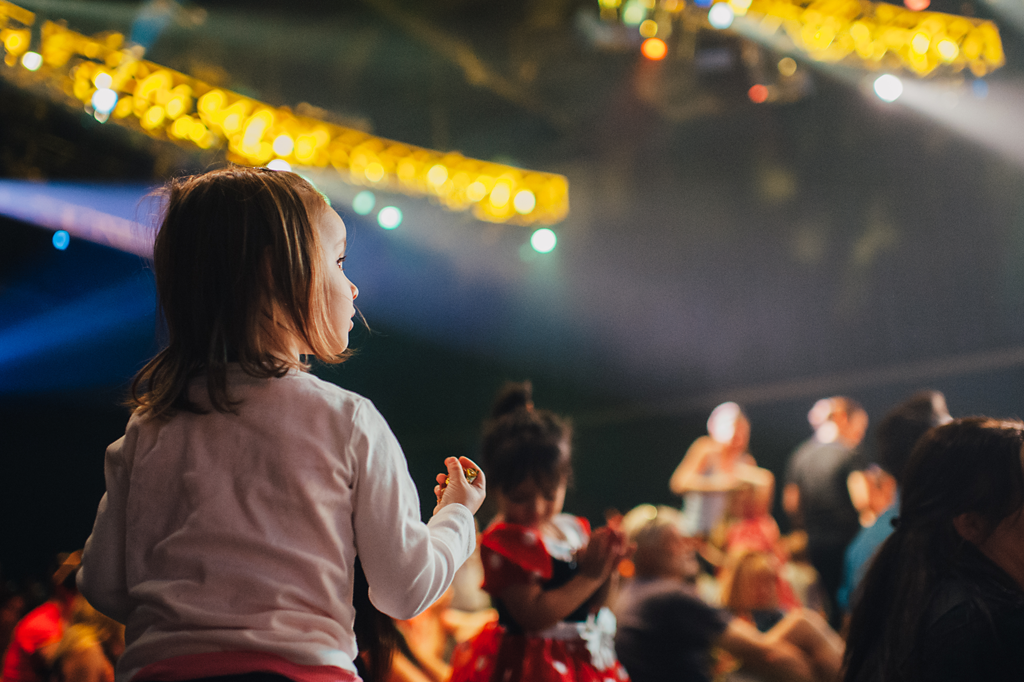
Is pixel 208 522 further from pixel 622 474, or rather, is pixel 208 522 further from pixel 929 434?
pixel 622 474

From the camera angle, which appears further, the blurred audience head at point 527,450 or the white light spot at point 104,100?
the white light spot at point 104,100

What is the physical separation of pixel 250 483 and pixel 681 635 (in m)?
1.38

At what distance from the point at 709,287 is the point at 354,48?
12.4ft

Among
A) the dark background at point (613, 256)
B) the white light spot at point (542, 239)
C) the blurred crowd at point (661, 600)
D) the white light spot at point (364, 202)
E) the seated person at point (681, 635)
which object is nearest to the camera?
the blurred crowd at point (661, 600)

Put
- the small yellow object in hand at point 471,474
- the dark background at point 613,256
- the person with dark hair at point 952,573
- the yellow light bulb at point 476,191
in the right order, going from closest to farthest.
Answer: the small yellow object in hand at point 471,474 → the person with dark hair at point 952,573 → the dark background at point 613,256 → the yellow light bulb at point 476,191

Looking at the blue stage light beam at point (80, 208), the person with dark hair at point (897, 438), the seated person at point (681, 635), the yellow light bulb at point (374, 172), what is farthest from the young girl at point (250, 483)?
the yellow light bulb at point (374, 172)

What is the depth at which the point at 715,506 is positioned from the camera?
14.2ft

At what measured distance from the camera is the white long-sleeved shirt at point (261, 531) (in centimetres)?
74

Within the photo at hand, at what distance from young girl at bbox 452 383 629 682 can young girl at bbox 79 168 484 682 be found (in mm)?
657

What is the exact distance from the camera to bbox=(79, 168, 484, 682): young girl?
740 millimetres

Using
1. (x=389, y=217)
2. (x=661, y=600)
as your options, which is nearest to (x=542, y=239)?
(x=389, y=217)

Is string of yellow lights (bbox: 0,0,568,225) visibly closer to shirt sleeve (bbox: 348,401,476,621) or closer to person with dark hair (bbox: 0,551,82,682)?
person with dark hair (bbox: 0,551,82,682)

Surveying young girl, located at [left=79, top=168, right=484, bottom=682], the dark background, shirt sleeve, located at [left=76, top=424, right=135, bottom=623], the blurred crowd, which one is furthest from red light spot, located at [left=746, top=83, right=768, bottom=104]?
shirt sleeve, located at [left=76, top=424, right=135, bottom=623]

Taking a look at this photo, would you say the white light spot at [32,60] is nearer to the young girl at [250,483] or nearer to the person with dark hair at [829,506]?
the young girl at [250,483]
